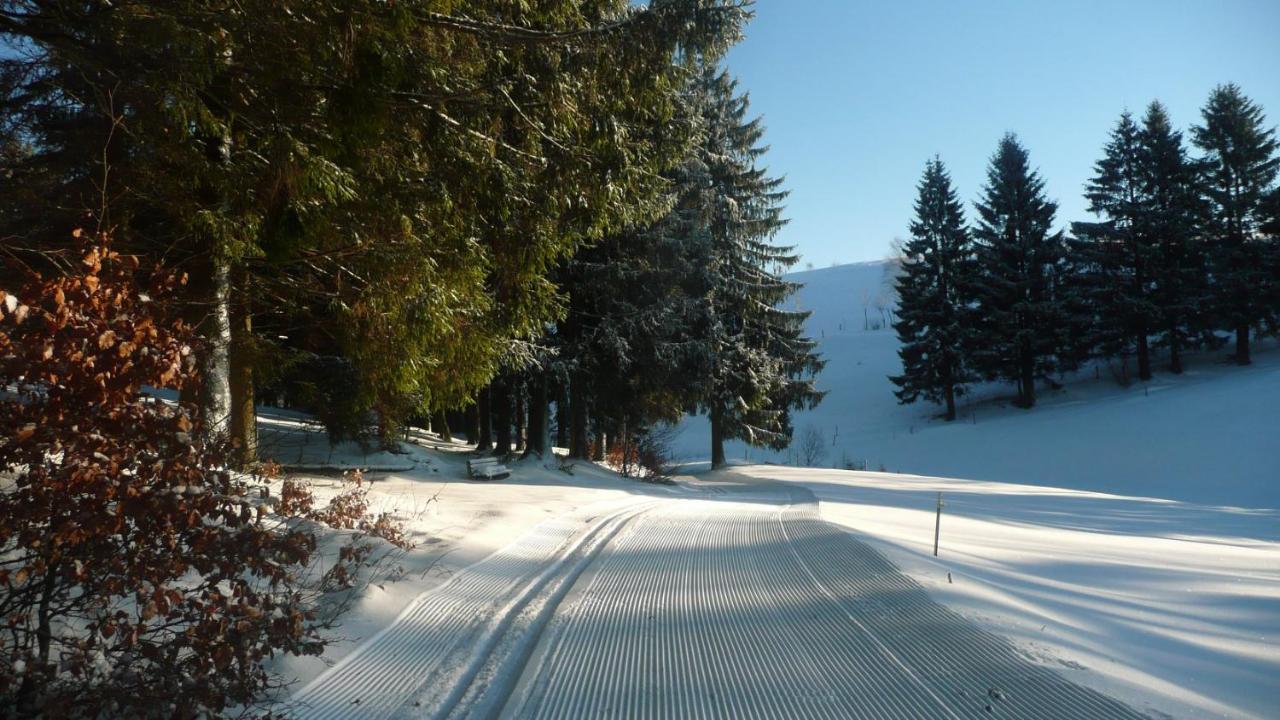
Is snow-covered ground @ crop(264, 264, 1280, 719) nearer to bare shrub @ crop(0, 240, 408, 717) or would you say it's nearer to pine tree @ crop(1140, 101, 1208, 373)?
bare shrub @ crop(0, 240, 408, 717)

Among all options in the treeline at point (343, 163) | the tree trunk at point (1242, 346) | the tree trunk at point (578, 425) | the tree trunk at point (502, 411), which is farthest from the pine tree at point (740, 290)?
the tree trunk at point (1242, 346)

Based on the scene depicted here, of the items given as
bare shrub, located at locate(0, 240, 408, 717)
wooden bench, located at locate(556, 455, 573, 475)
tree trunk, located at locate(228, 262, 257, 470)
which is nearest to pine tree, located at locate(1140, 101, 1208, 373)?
wooden bench, located at locate(556, 455, 573, 475)

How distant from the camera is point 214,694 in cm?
286

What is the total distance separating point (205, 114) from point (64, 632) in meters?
3.80

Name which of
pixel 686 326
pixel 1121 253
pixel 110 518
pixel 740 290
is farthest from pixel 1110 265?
pixel 110 518

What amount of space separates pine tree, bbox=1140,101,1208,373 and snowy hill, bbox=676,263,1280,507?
275cm

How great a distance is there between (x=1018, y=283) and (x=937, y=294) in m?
4.27

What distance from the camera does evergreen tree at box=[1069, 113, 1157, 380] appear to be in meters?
37.7

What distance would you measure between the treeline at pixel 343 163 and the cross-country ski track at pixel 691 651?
74.7 inches

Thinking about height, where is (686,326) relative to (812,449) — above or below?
Result: above

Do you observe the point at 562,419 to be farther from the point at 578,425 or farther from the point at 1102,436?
the point at 1102,436

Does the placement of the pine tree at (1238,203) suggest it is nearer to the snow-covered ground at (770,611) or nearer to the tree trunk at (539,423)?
the snow-covered ground at (770,611)

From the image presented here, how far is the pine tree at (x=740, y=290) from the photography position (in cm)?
2238

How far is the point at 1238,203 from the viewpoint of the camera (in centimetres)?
3719
